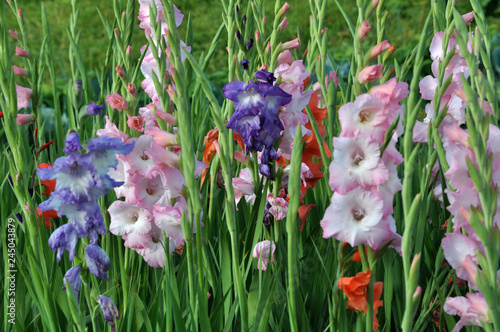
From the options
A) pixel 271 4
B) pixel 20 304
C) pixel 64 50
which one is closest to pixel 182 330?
pixel 20 304

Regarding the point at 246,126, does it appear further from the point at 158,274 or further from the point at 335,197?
the point at 158,274

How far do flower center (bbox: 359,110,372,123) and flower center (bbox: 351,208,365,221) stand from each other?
144mm

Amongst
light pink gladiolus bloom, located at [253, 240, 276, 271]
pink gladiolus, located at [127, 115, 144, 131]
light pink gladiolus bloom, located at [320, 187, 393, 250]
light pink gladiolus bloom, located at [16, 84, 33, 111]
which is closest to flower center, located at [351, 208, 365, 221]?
light pink gladiolus bloom, located at [320, 187, 393, 250]

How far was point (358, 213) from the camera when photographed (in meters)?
0.87

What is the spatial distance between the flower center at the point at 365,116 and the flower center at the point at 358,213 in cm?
14

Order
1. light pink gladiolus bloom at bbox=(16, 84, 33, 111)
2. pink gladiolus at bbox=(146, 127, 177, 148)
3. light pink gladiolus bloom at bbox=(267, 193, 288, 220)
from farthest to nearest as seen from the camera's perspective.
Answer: light pink gladiolus bloom at bbox=(16, 84, 33, 111), light pink gladiolus bloom at bbox=(267, 193, 288, 220), pink gladiolus at bbox=(146, 127, 177, 148)

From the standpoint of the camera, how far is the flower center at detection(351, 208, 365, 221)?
2.82 feet

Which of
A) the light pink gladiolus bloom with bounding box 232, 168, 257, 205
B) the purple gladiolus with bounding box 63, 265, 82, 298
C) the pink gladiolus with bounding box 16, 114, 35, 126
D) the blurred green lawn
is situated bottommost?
the blurred green lawn

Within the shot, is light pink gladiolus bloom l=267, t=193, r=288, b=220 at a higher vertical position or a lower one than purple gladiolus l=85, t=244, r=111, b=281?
lower

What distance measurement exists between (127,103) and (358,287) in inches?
26.4

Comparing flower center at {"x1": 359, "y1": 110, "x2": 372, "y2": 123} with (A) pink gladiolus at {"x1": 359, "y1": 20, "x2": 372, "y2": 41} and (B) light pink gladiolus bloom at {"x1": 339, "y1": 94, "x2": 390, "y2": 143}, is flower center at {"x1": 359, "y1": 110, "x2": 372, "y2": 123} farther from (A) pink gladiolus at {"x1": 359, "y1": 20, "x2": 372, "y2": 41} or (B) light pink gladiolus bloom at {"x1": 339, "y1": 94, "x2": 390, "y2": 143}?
(A) pink gladiolus at {"x1": 359, "y1": 20, "x2": 372, "y2": 41}

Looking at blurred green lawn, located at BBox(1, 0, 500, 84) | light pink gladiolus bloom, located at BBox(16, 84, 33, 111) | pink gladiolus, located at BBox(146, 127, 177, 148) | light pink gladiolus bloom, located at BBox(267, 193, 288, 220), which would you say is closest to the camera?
pink gladiolus, located at BBox(146, 127, 177, 148)

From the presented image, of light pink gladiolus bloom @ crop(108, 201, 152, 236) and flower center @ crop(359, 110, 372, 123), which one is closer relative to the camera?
flower center @ crop(359, 110, 372, 123)

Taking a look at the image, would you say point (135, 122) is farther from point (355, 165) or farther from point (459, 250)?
point (459, 250)
